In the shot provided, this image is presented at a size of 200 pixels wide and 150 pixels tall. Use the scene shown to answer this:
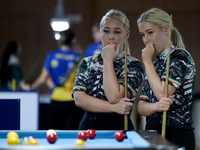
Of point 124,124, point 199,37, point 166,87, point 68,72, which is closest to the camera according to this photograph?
point 166,87

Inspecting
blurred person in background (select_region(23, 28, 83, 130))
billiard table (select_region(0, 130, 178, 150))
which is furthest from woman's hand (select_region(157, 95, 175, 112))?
blurred person in background (select_region(23, 28, 83, 130))

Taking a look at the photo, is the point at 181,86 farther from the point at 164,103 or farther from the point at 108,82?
the point at 108,82

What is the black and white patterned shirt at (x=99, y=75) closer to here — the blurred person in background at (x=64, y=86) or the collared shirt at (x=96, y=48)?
the blurred person in background at (x=64, y=86)

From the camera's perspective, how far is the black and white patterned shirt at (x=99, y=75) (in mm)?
2047

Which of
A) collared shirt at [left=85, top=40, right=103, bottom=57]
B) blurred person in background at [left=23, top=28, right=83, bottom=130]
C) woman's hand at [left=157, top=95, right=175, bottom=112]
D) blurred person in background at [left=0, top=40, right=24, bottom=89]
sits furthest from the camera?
blurred person in background at [left=0, top=40, right=24, bottom=89]

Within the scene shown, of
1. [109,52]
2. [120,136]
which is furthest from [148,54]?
[120,136]

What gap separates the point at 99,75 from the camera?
208 centimetres

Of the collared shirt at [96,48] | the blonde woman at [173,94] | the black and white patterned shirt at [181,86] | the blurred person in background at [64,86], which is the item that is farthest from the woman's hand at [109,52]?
the collared shirt at [96,48]

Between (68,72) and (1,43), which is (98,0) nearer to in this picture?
(1,43)

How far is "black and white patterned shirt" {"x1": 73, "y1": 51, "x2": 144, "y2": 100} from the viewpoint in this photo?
2.05 m

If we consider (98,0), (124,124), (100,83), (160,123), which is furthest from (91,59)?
(98,0)

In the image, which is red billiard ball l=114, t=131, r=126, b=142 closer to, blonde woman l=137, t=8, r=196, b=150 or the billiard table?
the billiard table

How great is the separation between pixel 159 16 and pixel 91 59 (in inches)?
22.0

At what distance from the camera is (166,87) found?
1.81 metres
